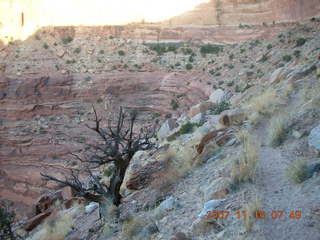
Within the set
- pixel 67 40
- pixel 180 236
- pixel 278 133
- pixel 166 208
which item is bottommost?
pixel 166 208

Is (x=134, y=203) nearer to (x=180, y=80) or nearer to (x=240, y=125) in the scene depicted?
(x=240, y=125)

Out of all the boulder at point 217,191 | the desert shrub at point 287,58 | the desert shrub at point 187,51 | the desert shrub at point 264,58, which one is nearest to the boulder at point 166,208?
the boulder at point 217,191

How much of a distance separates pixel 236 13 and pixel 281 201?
121 ft

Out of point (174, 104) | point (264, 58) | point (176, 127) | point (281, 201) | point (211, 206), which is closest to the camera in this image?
point (281, 201)

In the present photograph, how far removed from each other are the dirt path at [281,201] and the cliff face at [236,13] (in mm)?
33209

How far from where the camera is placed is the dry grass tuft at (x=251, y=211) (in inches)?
125

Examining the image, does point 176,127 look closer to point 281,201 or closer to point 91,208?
point 91,208

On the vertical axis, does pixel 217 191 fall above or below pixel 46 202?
above

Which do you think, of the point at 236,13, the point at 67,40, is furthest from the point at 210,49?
the point at 67,40

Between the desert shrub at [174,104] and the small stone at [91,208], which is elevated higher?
the desert shrub at [174,104]

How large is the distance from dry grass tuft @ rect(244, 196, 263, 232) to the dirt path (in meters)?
0.08

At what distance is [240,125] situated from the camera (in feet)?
23.2

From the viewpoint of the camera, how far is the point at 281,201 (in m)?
3.51

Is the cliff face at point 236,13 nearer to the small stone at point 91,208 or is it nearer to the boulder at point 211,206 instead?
the small stone at point 91,208
